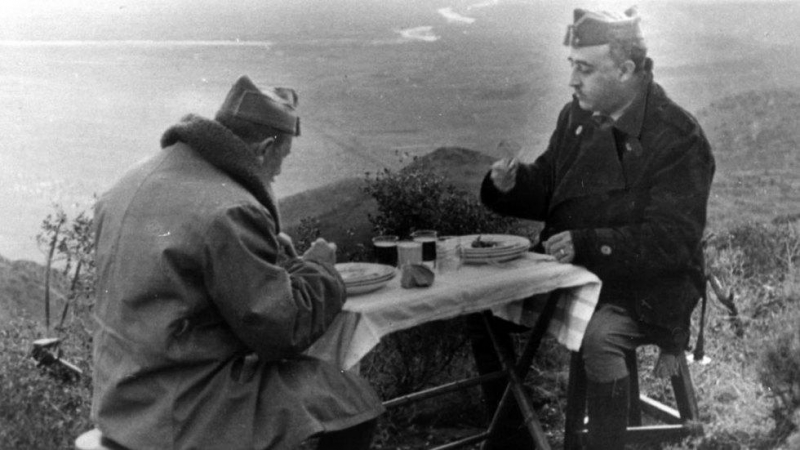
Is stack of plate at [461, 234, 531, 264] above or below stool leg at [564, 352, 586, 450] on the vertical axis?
above

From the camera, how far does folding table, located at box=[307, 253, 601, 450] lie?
304 centimetres

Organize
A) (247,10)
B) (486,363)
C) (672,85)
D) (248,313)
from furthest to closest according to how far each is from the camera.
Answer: (672,85), (247,10), (486,363), (248,313)

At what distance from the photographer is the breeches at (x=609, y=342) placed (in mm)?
3695

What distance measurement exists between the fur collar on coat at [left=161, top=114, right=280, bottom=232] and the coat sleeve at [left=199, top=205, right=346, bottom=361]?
0.47 feet

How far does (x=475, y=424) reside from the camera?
484 cm

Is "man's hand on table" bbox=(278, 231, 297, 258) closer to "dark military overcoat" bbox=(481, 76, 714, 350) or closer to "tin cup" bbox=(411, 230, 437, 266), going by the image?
"tin cup" bbox=(411, 230, 437, 266)

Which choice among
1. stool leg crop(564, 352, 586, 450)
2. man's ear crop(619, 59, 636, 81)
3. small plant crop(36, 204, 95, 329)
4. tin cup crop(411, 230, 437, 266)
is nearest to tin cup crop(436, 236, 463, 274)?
tin cup crop(411, 230, 437, 266)

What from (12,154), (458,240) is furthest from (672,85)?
(12,154)

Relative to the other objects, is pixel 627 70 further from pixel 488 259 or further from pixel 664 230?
pixel 488 259

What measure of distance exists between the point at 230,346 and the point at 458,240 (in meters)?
1.40

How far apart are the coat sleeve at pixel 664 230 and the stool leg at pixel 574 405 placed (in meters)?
0.43

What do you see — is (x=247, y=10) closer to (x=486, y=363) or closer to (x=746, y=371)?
(x=486, y=363)

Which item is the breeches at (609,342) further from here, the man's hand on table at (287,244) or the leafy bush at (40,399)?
the leafy bush at (40,399)

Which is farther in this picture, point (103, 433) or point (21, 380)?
point (21, 380)
